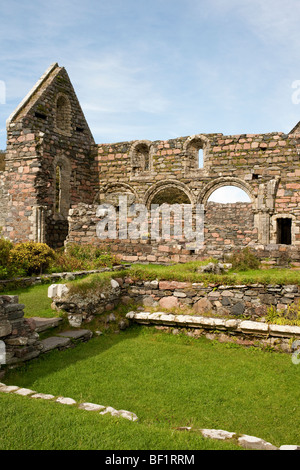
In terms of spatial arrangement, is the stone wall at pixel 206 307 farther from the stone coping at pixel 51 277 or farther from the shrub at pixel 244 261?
the shrub at pixel 244 261

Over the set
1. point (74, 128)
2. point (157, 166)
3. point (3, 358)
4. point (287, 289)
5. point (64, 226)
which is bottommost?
point (3, 358)

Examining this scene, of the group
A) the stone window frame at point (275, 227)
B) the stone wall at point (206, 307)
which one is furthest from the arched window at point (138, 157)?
the stone wall at point (206, 307)

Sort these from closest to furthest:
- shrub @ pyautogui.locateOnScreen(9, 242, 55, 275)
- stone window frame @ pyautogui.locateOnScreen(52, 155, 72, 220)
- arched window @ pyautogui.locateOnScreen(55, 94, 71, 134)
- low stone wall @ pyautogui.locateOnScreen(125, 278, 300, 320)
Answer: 1. low stone wall @ pyautogui.locateOnScreen(125, 278, 300, 320)
2. shrub @ pyautogui.locateOnScreen(9, 242, 55, 275)
3. stone window frame @ pyautogui.locateOnScreen(52, 155, 72, 220)
4. arched window @ pyautogui.locateOnScreen(55, 94, 71, 134)

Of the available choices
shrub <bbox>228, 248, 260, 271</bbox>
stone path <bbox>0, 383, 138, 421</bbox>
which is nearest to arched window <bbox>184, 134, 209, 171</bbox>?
shrub <bbox>228, 248, 260, 271</bbox>

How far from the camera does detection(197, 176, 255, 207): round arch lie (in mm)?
17922

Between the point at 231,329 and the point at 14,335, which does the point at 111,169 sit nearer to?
the point at 231,329

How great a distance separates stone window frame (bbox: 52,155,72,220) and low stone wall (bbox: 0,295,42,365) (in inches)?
502

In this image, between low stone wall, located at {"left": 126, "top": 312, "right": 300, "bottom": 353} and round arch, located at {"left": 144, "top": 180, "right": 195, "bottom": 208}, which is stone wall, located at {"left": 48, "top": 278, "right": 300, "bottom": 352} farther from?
round arch, located at {"left": 144, "top": 180, "right": 195, "bottom": 208}

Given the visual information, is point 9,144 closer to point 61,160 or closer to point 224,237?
point 61,160

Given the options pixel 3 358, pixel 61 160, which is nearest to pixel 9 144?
pixel 61 160

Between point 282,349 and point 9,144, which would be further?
point 9,144

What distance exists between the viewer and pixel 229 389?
5.09 metres

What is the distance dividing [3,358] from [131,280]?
3745 mm

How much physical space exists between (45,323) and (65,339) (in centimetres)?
51
